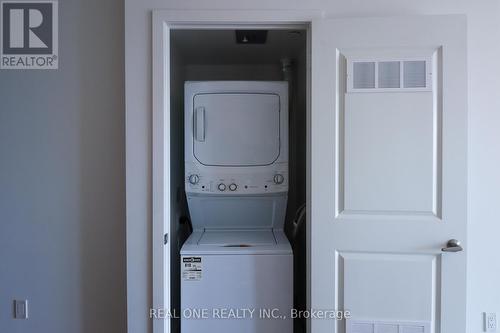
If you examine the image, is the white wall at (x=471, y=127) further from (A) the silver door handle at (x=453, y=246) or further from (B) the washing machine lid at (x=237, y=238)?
(B) the washing machine lid at (x=237, y=238)

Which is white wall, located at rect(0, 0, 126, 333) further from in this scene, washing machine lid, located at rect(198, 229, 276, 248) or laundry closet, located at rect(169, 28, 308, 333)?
washing machine lid, located at rect(198, 229, 276, 248)

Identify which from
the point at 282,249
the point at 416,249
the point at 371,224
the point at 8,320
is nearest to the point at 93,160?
the point at 8,320

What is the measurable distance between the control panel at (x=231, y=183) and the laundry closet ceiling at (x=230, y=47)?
94cm

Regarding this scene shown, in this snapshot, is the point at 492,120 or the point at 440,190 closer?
the point at 440,190

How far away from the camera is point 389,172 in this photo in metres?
1.41

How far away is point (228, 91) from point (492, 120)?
1500 millimetres

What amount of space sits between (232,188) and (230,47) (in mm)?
1071

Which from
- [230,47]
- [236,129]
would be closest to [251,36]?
[230,47]

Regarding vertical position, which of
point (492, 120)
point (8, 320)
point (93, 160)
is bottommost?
point (8, 320)

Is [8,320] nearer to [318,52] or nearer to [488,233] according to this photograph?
[318,52]

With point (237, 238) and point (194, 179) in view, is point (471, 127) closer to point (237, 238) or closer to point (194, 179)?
point (237, 238)

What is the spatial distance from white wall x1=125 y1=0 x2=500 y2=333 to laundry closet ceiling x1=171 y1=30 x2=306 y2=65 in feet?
1.34

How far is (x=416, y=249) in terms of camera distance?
141cm

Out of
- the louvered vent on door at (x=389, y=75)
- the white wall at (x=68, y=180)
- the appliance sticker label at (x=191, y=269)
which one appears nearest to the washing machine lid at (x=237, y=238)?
the appliance sticker label at (x=191, y=269)
